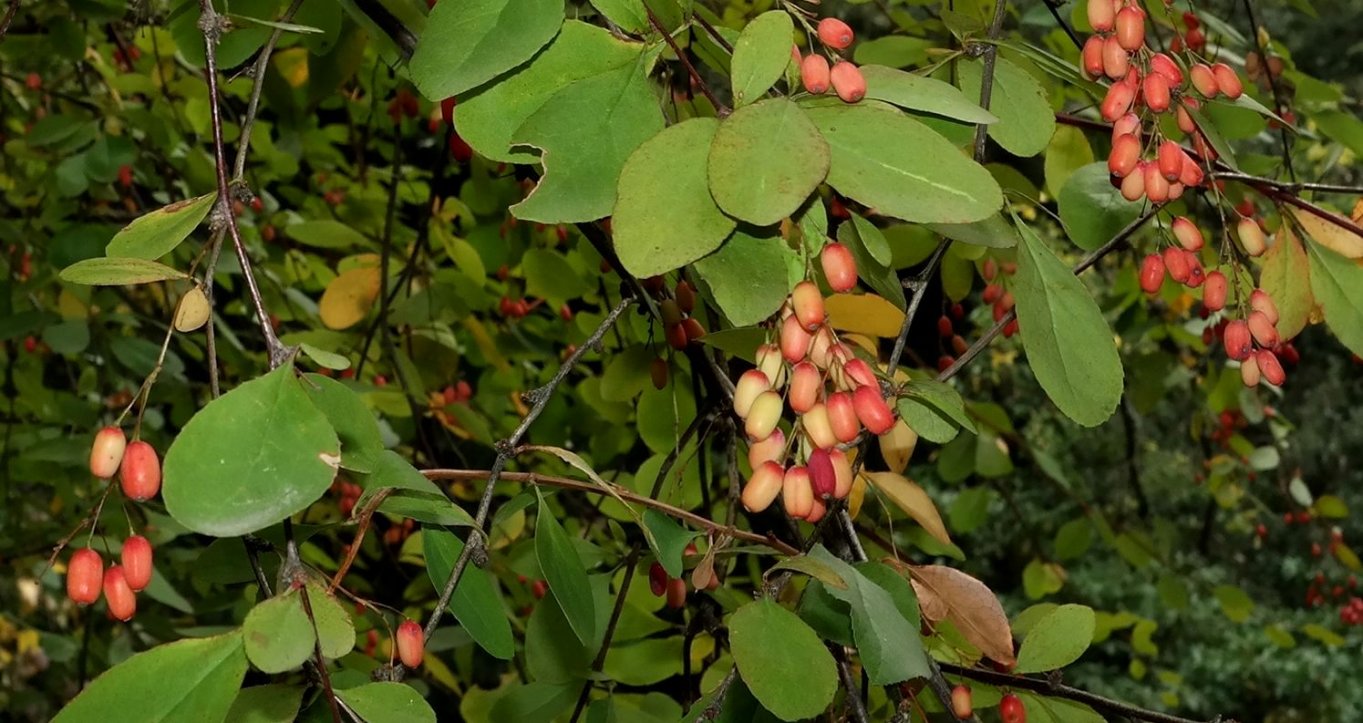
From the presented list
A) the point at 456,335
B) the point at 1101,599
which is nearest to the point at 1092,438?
the point at 1101,599

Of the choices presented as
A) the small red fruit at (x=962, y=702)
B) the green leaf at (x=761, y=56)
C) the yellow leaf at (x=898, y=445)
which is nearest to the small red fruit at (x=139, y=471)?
the green leaf at (x=761, y=56)

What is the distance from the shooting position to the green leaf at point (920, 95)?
0.63 meters

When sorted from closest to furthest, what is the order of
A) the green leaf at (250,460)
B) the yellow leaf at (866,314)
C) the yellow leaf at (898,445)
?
the green leaf at (250,460) → the yellow leaf at (866,314) → the yellow leaf at (898,445)

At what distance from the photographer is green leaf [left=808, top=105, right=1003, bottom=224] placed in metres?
0.55

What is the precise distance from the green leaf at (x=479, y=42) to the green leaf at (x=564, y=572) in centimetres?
27

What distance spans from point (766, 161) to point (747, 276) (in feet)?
0.28

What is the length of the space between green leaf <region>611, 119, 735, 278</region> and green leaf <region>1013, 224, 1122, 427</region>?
10.5 inches

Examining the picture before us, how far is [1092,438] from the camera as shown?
21.2 feet

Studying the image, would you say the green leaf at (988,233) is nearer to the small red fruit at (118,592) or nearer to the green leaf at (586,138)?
the green leaf at (586,138)

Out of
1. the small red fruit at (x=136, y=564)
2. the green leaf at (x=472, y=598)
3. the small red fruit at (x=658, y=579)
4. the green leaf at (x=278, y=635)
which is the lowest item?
the small red fruit at (x=658, y=579)

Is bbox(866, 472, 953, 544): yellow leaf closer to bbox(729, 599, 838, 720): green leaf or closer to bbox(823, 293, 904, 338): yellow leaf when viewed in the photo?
bbox(823, 293, 904, 338): yellow leaf

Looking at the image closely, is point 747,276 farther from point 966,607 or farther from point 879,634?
point 966,607

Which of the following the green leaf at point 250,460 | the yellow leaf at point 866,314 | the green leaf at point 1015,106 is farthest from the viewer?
the yellow leaf at point 866,314

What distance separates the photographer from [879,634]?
74cm
